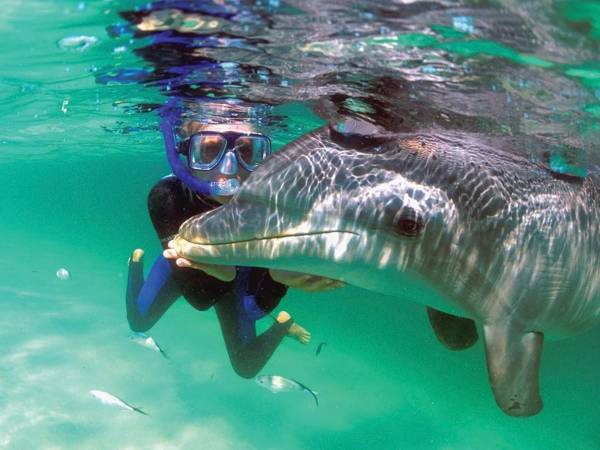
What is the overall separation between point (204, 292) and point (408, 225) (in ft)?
16.1

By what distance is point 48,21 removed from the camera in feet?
21.5

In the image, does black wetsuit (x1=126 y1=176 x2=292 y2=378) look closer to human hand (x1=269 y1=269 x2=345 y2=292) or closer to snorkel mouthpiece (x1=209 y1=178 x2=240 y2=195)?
snorkel mouthpiece (x1=209 y1=178 x2=240 y2=195)

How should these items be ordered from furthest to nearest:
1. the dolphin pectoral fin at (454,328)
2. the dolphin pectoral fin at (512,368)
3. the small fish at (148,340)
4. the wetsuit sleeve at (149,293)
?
the wetsuit sleeve at (149,293) → the small fish at (148,340) → the dolphin pectoral fin at (454,328) → the dolphin pectoral fin at (512,368)

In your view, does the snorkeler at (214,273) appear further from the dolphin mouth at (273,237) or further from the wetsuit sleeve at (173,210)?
the dolphin mouth at (273,237)

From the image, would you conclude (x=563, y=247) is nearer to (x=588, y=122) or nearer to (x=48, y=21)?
(x=588, y=122)

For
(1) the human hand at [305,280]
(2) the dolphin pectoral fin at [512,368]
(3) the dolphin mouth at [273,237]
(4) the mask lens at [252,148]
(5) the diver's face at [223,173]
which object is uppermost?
(3) the dolphin mouth at [273,237]

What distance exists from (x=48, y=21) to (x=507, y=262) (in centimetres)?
628

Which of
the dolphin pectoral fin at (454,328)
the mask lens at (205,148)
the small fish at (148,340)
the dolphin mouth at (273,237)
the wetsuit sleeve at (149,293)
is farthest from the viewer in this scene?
the wetsuit sleeve at (149,293)

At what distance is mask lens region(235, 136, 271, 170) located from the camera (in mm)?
6902

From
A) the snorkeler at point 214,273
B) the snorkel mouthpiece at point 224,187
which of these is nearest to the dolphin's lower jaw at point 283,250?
the snorkeler at point 214,273

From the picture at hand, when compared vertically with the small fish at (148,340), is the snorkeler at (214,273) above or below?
above

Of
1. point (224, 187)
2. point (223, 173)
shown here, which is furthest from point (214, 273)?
point (223, 173)

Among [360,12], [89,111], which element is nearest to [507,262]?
[360,12]

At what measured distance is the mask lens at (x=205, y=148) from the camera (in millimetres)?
6677
